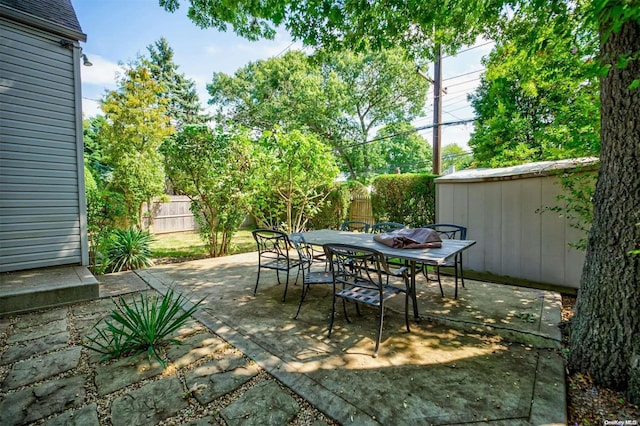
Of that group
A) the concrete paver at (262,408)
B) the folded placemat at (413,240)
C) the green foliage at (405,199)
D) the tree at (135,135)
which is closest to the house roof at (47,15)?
the tree at (135,135)

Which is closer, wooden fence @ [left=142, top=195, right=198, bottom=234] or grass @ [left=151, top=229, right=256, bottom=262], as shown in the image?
grass @ [left=151, top=229, right=256, bottom=262]

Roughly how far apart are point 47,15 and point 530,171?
712 centimetres

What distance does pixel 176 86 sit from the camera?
18.3 m

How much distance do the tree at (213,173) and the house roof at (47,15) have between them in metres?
1.98

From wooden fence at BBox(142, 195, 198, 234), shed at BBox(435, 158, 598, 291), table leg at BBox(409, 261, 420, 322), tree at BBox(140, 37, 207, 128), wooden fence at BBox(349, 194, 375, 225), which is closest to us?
table leg at BBox(409, 261, 420, 322)

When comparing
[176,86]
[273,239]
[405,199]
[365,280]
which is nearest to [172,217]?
[273,239]

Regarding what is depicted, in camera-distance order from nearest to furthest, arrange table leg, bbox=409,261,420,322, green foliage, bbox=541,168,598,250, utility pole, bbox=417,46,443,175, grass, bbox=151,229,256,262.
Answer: table leg, bbox=409,261,420,322 → green foliage, bbox=541,168,598,250 → grass, bbox=151,229,256,262 → utility pole, bbox=417,46,443,175

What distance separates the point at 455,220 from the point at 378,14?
10.5ft

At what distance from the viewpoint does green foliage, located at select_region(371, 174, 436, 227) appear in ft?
20.1

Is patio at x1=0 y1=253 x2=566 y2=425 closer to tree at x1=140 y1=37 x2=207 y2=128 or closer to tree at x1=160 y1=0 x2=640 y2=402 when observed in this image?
tree at x1=160 y1=0 x2=640 y2=402

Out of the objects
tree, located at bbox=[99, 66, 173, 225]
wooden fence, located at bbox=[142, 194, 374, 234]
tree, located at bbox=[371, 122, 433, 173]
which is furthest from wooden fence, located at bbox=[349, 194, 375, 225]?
tree, located at bbox=[371, 122, 433, 173]

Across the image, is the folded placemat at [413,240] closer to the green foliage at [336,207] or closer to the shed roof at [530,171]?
the shed roof at [530,171]

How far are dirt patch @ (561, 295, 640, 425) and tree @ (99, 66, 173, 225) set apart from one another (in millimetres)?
8543

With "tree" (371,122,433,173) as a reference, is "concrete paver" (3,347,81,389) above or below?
below
